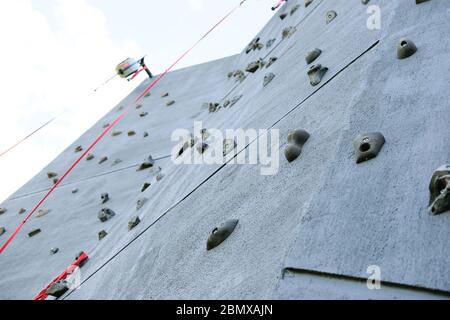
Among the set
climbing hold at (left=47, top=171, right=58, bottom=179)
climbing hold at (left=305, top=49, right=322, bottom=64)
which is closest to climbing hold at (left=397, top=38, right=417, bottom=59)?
climbing hold at (left=305, top=49, right=322, bottom=64)

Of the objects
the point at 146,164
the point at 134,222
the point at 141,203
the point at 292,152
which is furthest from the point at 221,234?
the point at 146,164

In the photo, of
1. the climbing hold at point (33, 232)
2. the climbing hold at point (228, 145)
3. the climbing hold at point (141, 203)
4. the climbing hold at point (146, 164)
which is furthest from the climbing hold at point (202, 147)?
the climbing hold at point (33, 232)

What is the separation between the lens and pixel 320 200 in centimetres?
112

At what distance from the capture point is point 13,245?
372cm

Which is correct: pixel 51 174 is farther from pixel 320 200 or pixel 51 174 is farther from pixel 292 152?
pixel 320 200

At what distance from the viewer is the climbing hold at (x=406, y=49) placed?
1.44 metres

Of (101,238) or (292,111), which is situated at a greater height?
(292,111)

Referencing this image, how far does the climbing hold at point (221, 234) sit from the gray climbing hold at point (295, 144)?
26 cm

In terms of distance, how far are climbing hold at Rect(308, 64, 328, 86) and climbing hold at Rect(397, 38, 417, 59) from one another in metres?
0.46

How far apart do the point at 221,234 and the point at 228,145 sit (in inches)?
34.5

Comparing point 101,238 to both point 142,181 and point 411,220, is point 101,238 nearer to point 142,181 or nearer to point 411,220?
point 142,181
